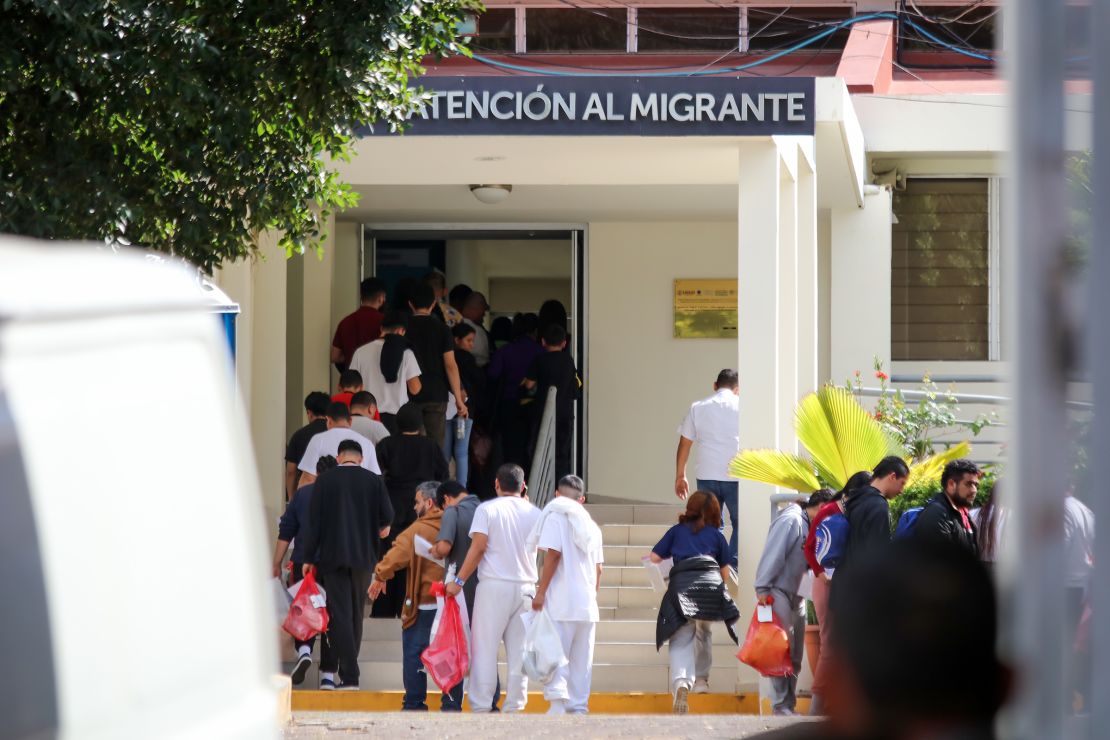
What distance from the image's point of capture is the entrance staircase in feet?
35.1

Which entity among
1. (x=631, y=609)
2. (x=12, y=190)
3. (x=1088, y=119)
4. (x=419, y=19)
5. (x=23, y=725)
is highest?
(x=419, y=19)

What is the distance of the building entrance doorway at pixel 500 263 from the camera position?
1634cm

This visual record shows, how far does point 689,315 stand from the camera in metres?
16.6

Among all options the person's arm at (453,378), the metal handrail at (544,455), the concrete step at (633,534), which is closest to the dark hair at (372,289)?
the person's arm at (453,378)

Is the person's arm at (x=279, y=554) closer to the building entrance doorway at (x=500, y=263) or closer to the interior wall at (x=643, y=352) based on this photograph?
the building entrance doorway at (x=500, y=263)

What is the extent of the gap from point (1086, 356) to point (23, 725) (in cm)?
139

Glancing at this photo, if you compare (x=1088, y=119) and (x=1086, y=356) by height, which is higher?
(x=1088, y=119)

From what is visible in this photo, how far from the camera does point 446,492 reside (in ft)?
33.8

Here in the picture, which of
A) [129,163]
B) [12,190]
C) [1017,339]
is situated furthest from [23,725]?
[129,163]

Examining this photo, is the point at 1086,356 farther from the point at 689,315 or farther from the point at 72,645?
the point at 689,315

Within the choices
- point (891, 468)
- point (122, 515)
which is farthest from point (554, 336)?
point (122, 515)

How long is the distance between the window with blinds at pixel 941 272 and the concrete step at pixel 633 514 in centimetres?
Answer: 387

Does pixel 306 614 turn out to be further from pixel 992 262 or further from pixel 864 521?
pixel 992 262

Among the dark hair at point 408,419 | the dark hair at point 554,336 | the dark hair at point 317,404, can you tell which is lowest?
the dark hair at point 408,419
